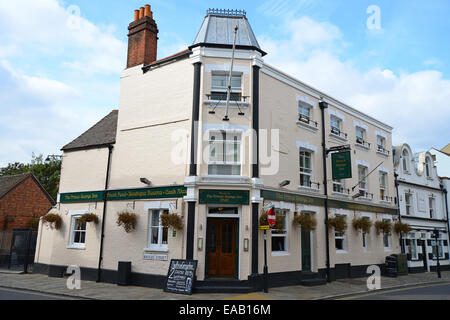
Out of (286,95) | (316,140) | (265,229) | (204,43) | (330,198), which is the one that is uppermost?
(204,43)

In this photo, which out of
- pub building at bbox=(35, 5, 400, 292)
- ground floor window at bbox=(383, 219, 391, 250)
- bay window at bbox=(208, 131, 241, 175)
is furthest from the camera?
ground floor window at bbox=(383, 219, 391, 250)

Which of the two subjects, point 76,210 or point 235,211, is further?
point 76,210

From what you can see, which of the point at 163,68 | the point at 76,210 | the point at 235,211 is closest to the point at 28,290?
the point at 76,210

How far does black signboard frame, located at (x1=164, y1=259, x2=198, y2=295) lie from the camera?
12680 mm

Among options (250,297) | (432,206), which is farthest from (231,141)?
(432,206)

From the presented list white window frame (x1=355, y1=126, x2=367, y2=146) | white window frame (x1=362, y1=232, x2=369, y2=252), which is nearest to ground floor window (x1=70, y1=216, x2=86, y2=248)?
white window frame (x1=362, y1=232, x2=369, y2=252)

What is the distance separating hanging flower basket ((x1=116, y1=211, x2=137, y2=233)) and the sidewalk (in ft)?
7.85

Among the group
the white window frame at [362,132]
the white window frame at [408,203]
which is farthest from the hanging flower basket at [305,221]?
the white window frame at [408,203]

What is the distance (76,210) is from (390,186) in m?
19.2

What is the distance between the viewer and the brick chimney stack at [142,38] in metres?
17.5

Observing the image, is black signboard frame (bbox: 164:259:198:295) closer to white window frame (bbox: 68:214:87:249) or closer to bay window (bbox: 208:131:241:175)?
bay window (bbox: 208:131:241:175)

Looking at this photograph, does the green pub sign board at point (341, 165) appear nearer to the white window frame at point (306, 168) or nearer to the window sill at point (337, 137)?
the white window frame at point (306, 168)

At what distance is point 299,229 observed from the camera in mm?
16328
